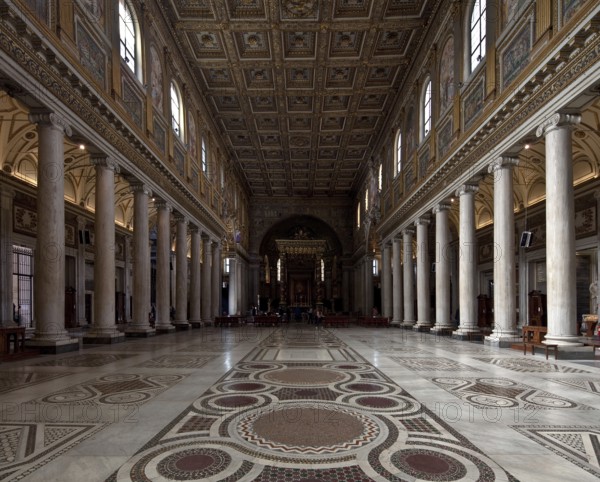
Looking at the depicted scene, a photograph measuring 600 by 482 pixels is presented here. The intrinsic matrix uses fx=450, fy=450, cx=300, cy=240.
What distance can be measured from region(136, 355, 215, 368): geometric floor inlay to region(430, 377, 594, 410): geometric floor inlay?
14.6ft

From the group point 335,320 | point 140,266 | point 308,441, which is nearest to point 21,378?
point 308,441

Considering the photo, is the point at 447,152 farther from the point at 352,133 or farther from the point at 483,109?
the point at 352,133

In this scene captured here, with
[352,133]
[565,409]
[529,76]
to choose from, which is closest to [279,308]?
[352,133]

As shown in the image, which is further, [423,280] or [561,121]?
Result: [423,280]

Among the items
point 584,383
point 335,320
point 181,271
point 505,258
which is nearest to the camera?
point 584,383

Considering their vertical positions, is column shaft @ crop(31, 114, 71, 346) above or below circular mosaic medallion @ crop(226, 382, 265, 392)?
above

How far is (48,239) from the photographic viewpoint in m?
9.96

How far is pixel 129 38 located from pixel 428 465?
15482mm

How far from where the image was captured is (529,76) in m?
9.81

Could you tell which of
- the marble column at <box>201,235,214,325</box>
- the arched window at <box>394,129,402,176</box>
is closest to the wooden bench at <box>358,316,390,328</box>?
the arched window at <box>394,129,402,176</box>

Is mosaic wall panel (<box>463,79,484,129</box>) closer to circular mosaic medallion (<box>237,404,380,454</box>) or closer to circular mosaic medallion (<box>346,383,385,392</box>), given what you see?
circular mosaic medallion (<box>346,383,385,392</box>)

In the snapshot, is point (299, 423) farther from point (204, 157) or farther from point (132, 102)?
point (204, 157)

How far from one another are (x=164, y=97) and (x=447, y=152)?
36.3 ft

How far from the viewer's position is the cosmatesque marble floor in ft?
10.8
